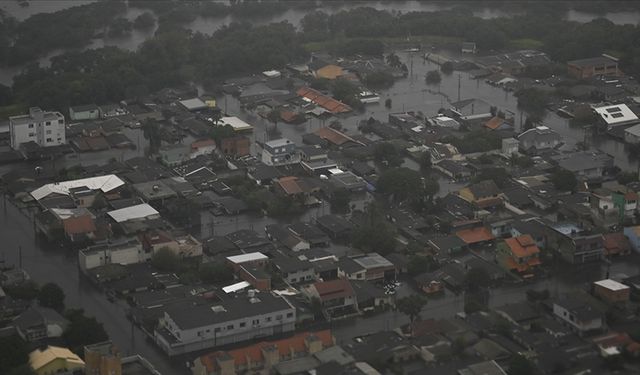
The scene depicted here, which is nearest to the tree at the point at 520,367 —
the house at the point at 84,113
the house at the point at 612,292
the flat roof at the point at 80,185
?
the house at the point at 612,292

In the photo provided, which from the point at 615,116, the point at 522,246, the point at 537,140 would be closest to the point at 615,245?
the point at 522,246

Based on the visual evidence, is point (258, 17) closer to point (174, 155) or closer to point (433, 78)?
point (433, 78)

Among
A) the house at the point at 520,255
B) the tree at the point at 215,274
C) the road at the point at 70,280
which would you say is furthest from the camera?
the house at the point at 520,255

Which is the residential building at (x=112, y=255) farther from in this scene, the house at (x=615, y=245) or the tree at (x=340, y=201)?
the house at (x=615, y=245)

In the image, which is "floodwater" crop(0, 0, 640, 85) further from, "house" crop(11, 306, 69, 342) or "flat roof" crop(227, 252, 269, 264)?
"house" crop(11, 306, 69, 342)

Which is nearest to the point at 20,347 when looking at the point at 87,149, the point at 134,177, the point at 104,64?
the point at 134,177

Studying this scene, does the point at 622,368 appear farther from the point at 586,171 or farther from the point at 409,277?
the point at 586,171
